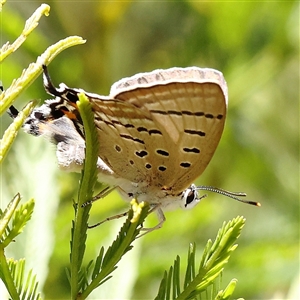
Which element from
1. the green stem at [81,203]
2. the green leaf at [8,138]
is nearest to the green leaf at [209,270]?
the green stem at [81,203]

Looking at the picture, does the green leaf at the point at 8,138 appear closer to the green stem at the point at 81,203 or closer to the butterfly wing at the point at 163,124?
the green stem at the point at 81,203

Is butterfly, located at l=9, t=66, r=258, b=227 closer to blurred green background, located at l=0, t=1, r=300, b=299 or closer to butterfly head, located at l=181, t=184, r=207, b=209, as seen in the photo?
butterfly head, located at l=181, t=184, r=207, b=209

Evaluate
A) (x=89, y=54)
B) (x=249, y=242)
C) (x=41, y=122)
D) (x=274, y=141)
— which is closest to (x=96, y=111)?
(x=41, y=122)

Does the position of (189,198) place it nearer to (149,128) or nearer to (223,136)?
(149,128)

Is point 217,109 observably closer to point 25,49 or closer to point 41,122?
point 41,122

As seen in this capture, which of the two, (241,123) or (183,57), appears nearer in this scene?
(183,57)

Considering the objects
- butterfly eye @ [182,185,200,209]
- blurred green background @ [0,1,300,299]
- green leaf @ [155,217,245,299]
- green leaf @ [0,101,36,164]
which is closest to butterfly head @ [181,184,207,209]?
butterfly eye @ [182,185,200,209]
